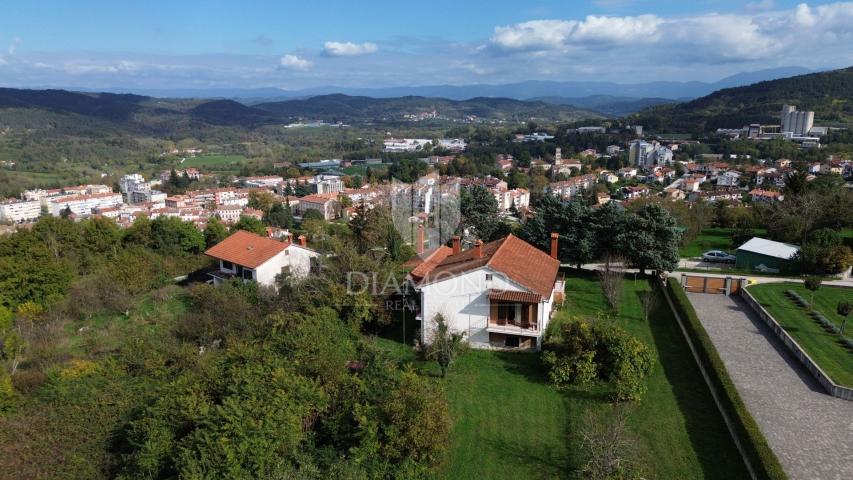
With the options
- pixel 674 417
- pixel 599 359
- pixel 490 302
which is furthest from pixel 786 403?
pixel 490 302

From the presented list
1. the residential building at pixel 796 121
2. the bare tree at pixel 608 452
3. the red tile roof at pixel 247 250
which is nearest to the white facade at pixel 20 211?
the red tile roof at pixel 247 250

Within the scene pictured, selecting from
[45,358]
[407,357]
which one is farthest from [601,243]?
[45,358]

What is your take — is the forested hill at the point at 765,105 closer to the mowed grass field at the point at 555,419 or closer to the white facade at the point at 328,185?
the white facade at the point at 328,185

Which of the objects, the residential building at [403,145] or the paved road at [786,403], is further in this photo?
the residential building at [403,145]

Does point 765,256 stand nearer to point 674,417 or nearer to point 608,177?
point 674,417

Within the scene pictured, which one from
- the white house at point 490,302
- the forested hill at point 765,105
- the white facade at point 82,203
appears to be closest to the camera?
the white house at point 490,302

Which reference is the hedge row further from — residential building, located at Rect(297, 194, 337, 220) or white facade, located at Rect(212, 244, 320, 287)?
residential building, located at Rect(297, 194, 337, 220)
